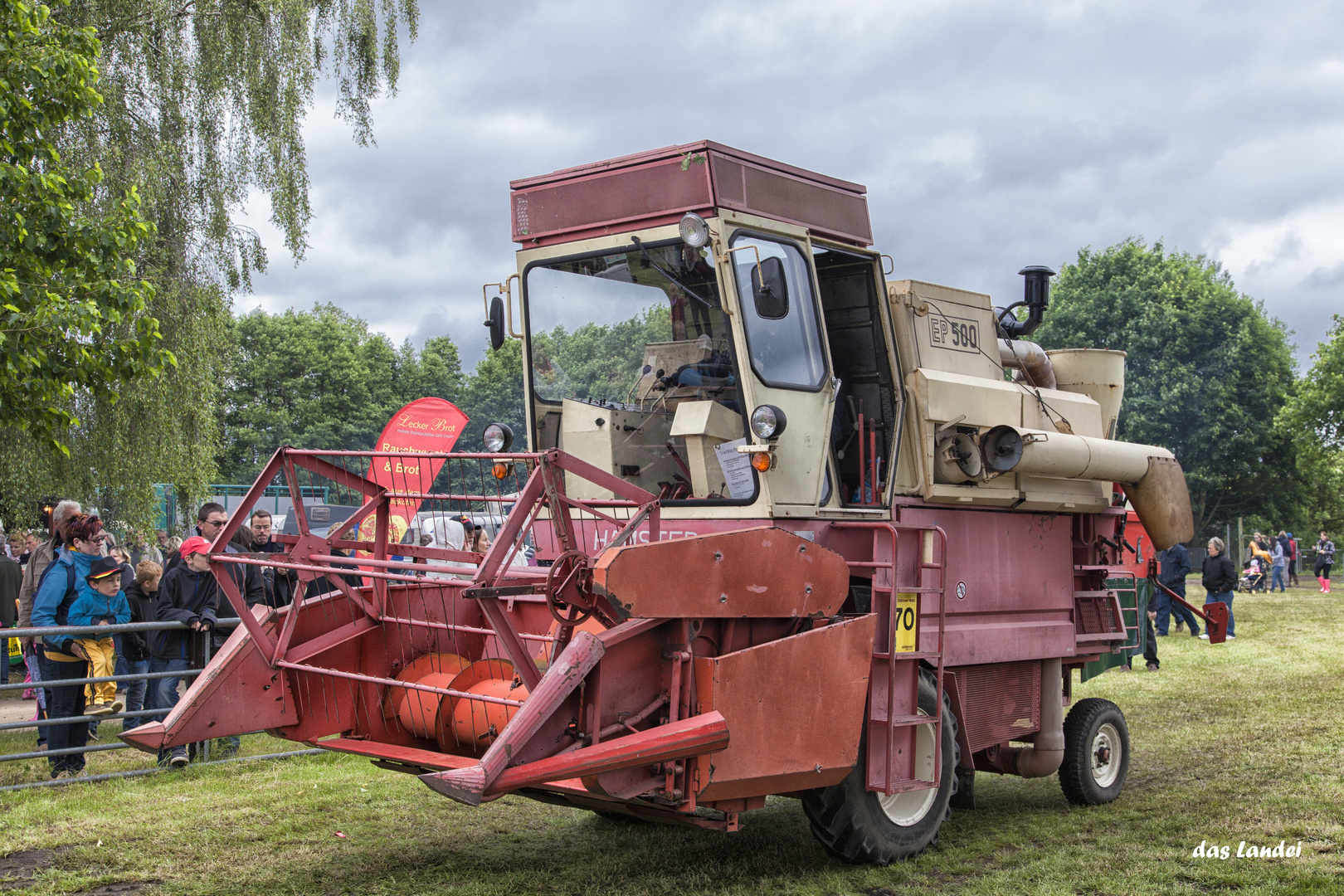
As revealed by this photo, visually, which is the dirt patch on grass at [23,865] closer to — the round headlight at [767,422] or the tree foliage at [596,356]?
the tree foliage at [596,356]

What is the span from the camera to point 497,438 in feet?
24.3

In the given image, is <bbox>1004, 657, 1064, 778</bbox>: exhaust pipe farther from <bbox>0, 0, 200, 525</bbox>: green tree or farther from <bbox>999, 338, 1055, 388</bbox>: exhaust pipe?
<bbox>0, 0, 200, 525</bbox>: green tree

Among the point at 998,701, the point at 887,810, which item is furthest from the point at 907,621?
the point at 998,701

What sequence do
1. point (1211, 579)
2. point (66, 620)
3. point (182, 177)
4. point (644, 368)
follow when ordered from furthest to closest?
point (1211, 579) → point (182, 177) → point (66, 620) → point (644, 368)

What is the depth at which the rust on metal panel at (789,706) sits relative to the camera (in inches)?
198

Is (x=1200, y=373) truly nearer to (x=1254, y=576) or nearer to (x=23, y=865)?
(x=1254, y=576)

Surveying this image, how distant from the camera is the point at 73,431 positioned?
547 inches

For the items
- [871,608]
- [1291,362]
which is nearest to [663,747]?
[871,608]

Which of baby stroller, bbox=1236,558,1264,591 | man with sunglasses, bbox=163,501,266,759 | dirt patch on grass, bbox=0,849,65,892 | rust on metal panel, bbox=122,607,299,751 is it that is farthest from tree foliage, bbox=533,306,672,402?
baby stroller, bbox=1236,558,1264,591

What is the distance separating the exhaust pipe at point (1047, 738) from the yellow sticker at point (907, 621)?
1.81m

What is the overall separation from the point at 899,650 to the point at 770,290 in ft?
6.56

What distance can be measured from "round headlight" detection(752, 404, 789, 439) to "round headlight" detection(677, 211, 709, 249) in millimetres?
913

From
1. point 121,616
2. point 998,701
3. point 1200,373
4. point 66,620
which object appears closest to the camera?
point 998,701
